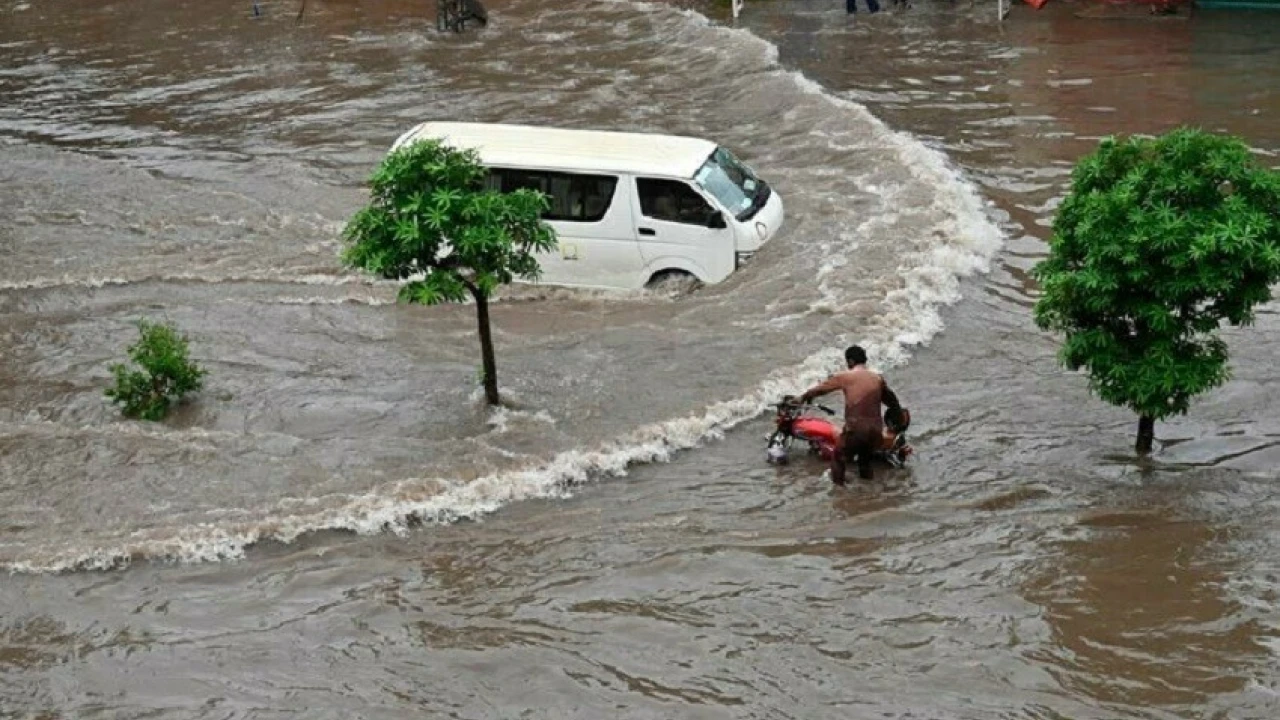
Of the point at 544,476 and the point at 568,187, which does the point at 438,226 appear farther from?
the point at 568,187

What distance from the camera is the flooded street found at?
7840 millimetres

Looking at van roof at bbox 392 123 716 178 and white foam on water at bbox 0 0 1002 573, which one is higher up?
van roof at bbox 392 123 716 178

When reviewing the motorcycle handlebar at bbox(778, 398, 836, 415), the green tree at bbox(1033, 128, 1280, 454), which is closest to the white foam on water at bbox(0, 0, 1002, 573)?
the motorcycle handlebar at bbox(778, 398, 836, 415)

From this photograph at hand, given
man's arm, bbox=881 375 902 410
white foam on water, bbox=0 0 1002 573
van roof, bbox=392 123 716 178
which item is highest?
van roof, bbox=392 123 716 178

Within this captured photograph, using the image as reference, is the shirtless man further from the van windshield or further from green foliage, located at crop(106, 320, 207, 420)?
green foliage, located at crop(106, 320, 207, 420)

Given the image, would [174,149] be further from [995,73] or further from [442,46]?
[995,73]

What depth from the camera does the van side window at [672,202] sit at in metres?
13.5

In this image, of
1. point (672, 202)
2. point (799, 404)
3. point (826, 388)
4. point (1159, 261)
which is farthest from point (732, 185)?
point (1159, 261)

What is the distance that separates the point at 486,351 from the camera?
11219 millimetres

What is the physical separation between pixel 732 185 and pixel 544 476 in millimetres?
4878

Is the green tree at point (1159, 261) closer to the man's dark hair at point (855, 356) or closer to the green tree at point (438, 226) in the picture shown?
the man's dark hair at point (855, 356)

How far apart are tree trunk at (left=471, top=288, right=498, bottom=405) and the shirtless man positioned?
2.75 meters

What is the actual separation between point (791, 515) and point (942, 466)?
1334 mm

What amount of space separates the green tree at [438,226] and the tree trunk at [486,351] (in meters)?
0.15
